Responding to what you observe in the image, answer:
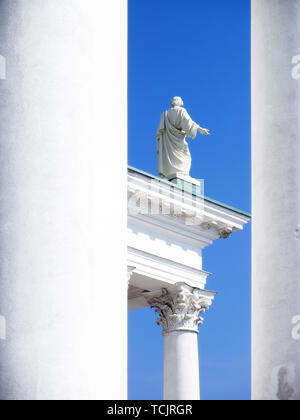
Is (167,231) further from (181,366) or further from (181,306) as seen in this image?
(181,366)

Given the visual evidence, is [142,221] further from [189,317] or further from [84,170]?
[84,170]

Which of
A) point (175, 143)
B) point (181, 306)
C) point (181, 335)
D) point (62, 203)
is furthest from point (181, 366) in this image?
point (62, 203)

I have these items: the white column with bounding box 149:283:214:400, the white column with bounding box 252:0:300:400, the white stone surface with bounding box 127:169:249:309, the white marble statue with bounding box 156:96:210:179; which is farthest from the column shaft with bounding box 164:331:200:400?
the white column with bounding box 252:0:300:400

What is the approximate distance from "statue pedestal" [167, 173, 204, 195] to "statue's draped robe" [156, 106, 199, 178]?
59.6 inches

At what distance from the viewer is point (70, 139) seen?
30047mm

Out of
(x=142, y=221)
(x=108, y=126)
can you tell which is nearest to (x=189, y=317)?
(x=142, y=221)

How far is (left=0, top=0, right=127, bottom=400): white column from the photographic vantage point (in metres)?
28.5

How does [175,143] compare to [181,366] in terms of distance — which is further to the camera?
[175,143]

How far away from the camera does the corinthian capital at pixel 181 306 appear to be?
129 meters

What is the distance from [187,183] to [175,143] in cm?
686

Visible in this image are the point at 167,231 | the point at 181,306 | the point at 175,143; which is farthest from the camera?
the point at 175,143

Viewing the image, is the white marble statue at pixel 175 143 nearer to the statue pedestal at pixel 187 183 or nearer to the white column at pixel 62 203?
the statue pedestal at pixel 187 183

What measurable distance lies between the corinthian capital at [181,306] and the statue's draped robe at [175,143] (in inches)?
621

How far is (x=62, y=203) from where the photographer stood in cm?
2956
